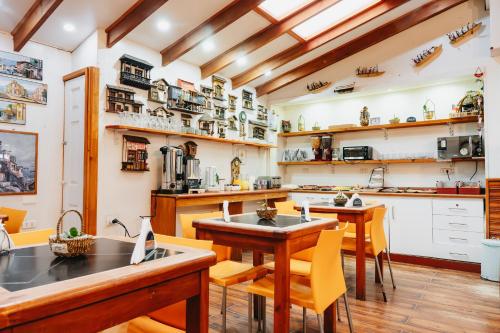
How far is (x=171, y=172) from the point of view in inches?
183

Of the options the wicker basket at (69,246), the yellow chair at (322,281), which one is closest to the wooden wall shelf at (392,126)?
the yellow chair at (322,281)

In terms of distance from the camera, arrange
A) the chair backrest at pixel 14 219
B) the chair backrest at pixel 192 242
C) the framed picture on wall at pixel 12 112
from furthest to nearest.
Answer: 1. the framed picture on wall at pixel 12 112
2. the chair backrest at pixel 14 219
3. the chair backrest at pixel 192 242

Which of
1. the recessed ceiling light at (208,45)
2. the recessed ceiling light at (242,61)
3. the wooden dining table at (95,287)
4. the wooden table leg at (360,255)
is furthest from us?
the recessed ceiling light at (242,61)

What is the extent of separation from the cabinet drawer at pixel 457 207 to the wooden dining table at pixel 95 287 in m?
4.39

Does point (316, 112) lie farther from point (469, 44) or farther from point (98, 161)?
point (98, 161)

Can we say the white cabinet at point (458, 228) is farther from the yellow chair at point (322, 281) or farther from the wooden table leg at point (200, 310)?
the wooden table leg at point (200, 310)

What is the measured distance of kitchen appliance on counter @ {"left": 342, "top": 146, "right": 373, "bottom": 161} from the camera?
598cm

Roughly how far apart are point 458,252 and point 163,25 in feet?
16.2

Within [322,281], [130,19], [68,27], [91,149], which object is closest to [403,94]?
[130,19]

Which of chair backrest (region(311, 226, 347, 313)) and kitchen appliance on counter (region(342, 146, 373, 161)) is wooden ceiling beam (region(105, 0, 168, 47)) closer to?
chair backrest (region(311, 226, 347, 313))

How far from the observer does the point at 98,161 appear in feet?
13.5

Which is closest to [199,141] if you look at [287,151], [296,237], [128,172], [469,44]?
[128,172]

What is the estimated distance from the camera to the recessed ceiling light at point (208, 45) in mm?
4968

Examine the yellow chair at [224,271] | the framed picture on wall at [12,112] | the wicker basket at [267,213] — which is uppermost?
the framed picture on wall at [12,112]
